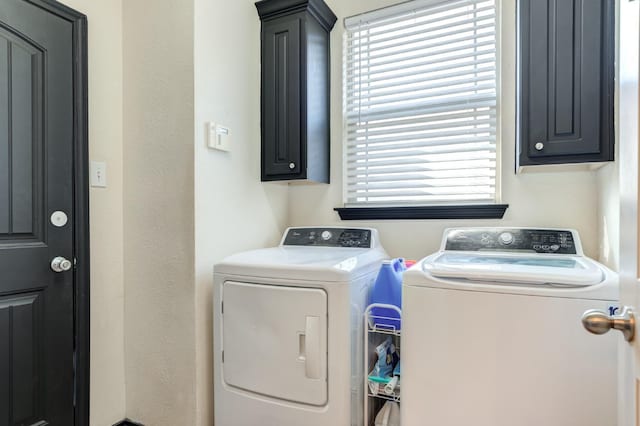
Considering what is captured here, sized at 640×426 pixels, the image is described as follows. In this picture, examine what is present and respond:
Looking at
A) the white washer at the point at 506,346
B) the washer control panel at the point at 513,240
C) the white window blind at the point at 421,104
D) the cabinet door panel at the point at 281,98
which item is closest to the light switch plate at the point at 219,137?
the cabinet door panel at the point at 281,98

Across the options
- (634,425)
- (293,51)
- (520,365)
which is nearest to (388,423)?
(520,365)

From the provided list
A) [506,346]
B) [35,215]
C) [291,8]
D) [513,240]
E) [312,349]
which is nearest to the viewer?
[506,346]

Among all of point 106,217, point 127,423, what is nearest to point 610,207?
point 106,217

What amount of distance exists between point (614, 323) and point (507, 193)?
1.27 m

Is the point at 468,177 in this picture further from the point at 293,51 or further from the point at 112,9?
the point at 112,9

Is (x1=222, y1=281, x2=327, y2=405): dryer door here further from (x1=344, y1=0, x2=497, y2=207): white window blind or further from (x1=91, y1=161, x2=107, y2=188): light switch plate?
(x1=344, y1=0, x2=497, y2=207): white window blind

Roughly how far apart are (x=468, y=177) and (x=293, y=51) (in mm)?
1210

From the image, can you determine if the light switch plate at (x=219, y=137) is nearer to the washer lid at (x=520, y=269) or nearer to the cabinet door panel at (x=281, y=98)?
the cabinet door panel at (x=281, y=98)

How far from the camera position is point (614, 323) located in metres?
0.65

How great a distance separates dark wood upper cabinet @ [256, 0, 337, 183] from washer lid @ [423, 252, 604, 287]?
38.0 inches

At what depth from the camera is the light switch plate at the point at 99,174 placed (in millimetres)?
1703

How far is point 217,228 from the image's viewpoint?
1740mm

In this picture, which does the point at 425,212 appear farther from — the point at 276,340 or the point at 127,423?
the point at 127,423

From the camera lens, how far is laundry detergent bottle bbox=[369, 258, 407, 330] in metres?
1.47
